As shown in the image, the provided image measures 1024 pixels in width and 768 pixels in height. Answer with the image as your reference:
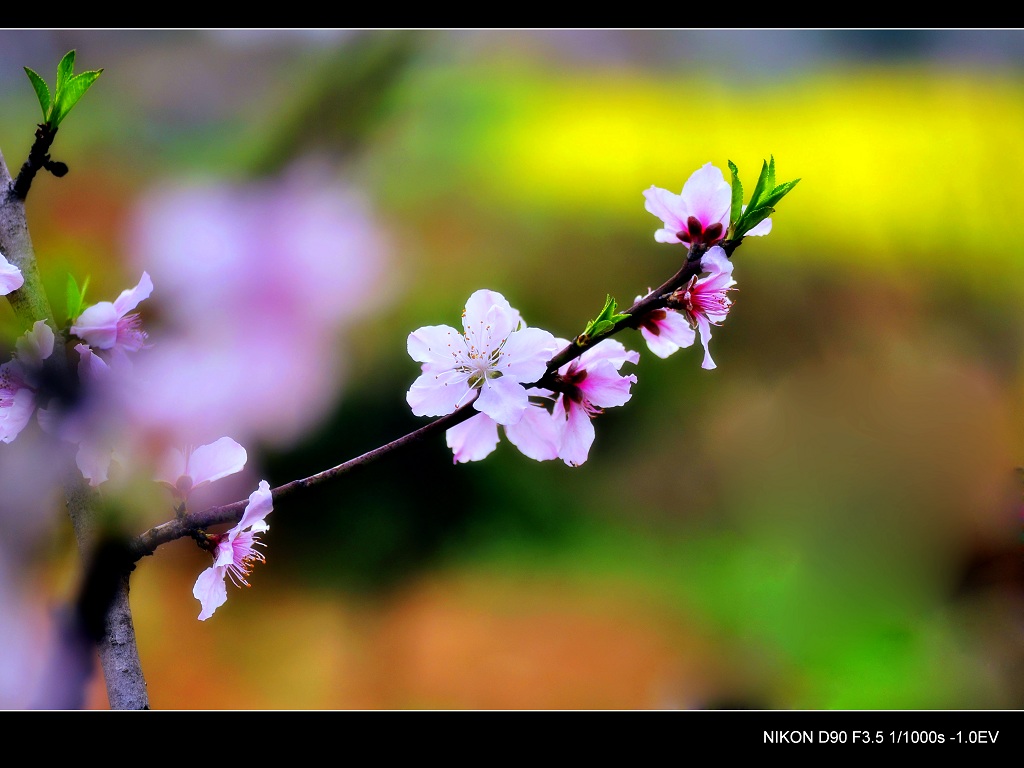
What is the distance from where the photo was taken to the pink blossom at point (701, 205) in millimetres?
500

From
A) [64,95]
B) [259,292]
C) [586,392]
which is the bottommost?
[259,292]

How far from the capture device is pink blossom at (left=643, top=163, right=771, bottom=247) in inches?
19.7

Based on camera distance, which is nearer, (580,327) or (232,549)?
(232,549)

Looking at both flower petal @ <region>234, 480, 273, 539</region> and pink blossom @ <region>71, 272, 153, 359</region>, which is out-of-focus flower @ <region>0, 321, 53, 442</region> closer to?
pink blossom @ <region>71, 272, 153, 359</region>

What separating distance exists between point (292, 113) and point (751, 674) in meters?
1.31

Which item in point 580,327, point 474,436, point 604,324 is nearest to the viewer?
point 604,324

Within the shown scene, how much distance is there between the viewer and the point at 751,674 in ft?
4.45

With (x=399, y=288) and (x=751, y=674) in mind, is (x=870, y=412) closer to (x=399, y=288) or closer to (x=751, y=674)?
(x=751, y=674)

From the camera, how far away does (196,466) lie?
20.1 inches

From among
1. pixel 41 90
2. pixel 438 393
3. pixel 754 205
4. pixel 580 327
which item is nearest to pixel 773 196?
pixel 754 205

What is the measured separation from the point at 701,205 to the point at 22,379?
0.44 meters

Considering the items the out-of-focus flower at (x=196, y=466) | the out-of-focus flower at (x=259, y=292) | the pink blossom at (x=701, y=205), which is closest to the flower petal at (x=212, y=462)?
the out-of-focus flower at (x=196, y=466)

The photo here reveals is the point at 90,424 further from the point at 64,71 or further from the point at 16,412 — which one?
the point at 64,71
